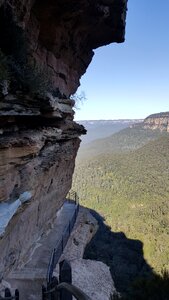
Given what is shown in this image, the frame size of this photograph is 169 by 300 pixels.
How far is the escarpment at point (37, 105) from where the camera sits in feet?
27.3

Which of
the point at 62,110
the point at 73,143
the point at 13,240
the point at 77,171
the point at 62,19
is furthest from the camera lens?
the point at 77,171

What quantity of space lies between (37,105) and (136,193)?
81.4m

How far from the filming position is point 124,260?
Answer: 43.7 m

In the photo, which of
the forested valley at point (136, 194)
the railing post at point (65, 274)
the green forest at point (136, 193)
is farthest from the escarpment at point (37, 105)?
Answer: the forested valley at point (136, 194)

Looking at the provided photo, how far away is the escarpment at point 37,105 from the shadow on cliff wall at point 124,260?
10.8 feet

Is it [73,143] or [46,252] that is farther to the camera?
[73,143]

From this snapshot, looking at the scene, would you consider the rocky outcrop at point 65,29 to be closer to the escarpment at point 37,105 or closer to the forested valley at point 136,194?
the escarpment at point 37,105

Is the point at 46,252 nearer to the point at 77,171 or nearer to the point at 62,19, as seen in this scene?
the point at 62,19

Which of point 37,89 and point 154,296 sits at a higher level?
point 37,89

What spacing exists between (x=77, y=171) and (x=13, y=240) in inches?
4566

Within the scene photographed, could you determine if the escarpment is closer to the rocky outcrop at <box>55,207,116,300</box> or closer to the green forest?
the rocky outcrop at <box>55,207,116,300</box>

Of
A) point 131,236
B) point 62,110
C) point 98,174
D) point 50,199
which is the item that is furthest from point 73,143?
point 98,174

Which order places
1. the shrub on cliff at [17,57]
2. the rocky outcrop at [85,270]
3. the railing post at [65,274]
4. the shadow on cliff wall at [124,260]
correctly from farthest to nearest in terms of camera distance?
the rocky outcrop at [85,270] → the shrub on cliff at [17,57] → the shadow on cliff wall at [124,260] → the railing post at [65,274]

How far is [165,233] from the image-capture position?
204 feet
